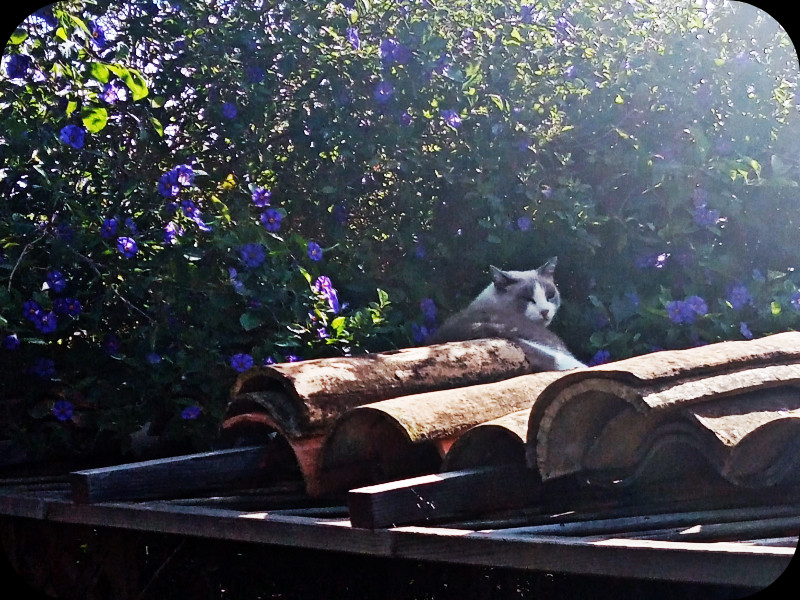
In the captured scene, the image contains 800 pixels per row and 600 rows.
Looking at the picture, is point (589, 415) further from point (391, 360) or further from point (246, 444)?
point (246, 444)

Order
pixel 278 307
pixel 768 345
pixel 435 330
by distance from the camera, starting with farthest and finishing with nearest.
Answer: pixel 435 330
pixel 278 307
pixel 768 345

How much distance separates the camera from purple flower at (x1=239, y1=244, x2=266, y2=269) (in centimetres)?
354

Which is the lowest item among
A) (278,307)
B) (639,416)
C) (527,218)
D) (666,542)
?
(666,542)

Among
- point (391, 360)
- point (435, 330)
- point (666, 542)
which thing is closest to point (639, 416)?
point (666, 542)

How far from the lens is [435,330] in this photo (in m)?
4.12

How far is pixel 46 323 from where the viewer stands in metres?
3.52

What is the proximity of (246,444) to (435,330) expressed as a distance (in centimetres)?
130

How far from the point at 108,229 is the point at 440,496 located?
1.86 meters

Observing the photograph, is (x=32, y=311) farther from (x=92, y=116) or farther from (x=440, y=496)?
(x=440, y=496)

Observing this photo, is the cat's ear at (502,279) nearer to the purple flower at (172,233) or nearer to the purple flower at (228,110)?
the purple flower at (228,110)

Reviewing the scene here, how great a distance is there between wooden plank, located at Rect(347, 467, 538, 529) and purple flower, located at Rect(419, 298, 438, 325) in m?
1.80

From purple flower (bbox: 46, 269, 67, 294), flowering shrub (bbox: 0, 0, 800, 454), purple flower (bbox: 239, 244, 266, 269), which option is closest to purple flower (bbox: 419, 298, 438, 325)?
flowering shrub (bbox: 0, 0, 800, 454)

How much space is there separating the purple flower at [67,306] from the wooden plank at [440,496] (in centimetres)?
175

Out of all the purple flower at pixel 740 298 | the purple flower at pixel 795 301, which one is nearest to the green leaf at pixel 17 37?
the purple flower at pixel 740 298
